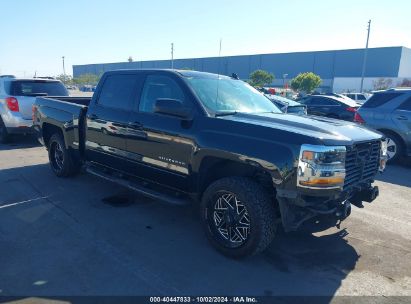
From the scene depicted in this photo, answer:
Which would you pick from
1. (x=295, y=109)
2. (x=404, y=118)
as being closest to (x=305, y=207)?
(x=404, y=118)

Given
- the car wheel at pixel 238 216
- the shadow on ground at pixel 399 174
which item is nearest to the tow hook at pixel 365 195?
the car wheel at pixel 238 216

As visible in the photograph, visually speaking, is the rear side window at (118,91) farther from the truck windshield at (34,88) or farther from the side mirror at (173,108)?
the truck windshield at (34,88)

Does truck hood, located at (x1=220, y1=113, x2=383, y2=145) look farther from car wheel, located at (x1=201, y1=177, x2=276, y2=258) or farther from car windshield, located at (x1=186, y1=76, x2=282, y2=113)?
car wheel, located at (x1=201, y1=177, x2=276, y2=258)

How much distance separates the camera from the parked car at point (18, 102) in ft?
30.2

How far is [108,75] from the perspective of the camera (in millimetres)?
5512

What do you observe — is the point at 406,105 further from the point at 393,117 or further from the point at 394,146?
the point at 394,146

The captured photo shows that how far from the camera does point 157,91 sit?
4.59m

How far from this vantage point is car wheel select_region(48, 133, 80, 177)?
6.23 meters

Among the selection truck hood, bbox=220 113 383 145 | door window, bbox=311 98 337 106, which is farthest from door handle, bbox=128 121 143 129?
door window, bbox=311 98 337 106

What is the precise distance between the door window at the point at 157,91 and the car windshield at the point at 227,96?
Answer: 19cm

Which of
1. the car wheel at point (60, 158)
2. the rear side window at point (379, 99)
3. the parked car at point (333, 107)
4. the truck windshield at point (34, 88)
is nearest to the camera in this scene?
the car wheel at point (60, 158)

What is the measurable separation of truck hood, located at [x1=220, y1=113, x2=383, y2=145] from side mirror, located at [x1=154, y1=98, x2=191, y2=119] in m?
0.43

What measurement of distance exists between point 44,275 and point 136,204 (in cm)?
206

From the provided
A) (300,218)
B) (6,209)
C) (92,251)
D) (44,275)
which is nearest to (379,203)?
(300,218)
